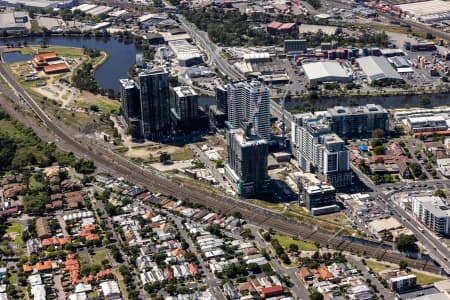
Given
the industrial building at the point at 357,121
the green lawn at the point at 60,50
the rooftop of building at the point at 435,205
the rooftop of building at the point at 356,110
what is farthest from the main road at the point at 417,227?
the green lawn at the point at 60,50

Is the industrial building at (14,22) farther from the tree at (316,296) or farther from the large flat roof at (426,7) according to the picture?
the tree at (316,296)

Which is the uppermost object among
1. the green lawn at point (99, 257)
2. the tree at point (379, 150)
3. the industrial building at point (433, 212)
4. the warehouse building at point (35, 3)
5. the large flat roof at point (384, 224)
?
the warehouse building at point (35, 3)

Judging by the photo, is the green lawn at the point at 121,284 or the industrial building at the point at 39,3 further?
the industrial building at the point at 39,3

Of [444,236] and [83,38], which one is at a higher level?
[83,38]

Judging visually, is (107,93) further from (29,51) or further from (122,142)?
(29,51)

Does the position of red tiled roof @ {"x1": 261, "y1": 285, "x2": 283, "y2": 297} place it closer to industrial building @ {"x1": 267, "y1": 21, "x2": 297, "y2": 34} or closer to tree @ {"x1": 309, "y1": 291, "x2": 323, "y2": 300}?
tree @ {"x1": 309, "y1": 291, "x2": 323, "y2": 300}

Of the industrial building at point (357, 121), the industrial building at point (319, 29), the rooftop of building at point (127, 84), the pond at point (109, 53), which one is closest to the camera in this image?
the industrial building at point (357, 121)

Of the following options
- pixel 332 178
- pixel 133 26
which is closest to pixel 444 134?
pixel 332 178
